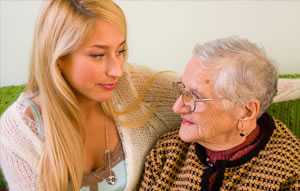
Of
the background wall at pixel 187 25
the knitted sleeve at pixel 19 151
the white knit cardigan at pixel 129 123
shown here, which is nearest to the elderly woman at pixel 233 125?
the white knit cardigan at pixel 129 123

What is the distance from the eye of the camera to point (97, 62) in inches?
48.6

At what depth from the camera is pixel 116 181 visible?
143 cm

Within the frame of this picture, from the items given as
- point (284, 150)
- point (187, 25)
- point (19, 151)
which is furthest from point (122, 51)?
point (187, 25)

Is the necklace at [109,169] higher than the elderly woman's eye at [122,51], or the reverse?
the elderly woman's eye at [122,51]

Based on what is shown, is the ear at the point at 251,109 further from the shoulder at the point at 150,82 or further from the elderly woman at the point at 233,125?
the shoulder at the point at 150,82

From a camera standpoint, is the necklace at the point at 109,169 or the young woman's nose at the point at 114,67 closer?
the young woman's nose at the point at 114,67

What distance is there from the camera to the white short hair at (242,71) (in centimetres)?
117

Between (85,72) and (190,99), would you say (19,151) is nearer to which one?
(85,72)

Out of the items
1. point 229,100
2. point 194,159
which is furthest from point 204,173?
point 229,100

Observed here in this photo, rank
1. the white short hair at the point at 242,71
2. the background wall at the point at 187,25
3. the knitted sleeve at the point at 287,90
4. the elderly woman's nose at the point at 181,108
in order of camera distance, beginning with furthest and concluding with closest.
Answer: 1. the background wall at the point at 187,25
2. the knitted sleeve at the point at 287,90
3. the elderly woman's nose at the point at 181,108
4. the white short hair at the point at 242,71

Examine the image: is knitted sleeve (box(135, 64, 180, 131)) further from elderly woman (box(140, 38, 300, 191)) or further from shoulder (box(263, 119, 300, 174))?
shoulder (box(263, 119, 300, 174))

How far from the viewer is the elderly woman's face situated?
1210 millimetres

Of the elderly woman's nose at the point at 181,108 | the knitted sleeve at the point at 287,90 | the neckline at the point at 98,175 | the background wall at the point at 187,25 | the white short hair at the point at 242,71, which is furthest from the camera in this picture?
the background wall at the point at 187,25

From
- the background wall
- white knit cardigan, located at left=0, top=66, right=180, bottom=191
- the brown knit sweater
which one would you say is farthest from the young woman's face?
the background wall
